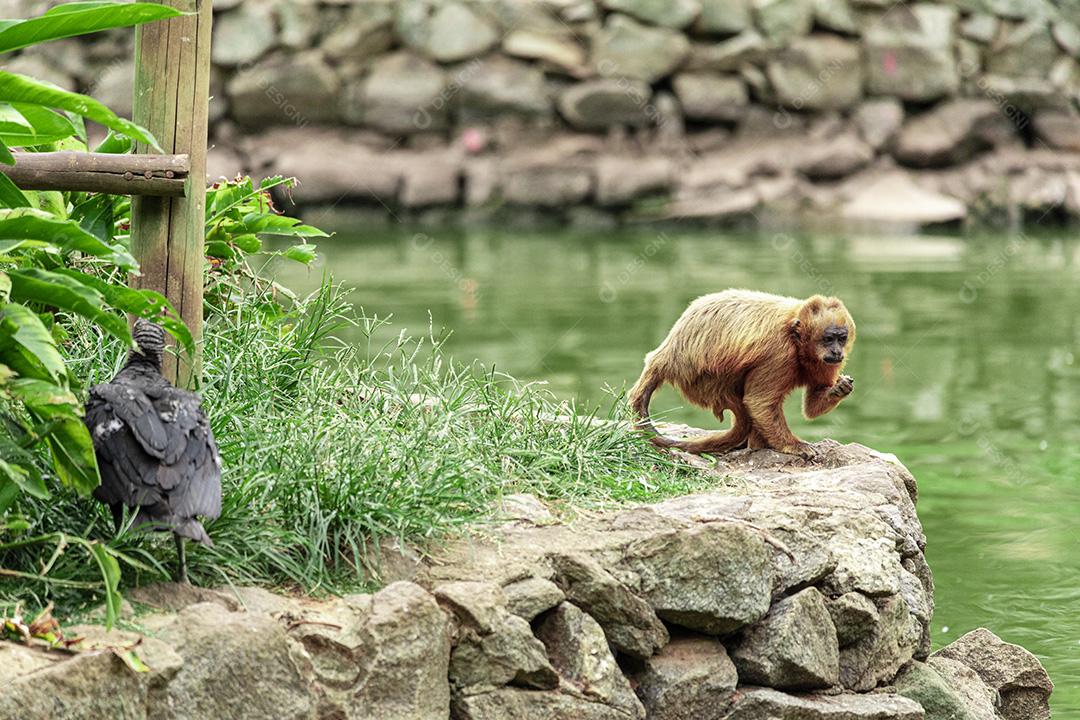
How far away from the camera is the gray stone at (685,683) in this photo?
440 cm

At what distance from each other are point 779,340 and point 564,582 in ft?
5.49

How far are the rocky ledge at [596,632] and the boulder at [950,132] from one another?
1410 cm

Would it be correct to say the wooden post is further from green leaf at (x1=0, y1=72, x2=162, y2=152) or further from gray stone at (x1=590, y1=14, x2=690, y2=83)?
gray stone at (x1=590, y1=14, x2=690, y2=83)

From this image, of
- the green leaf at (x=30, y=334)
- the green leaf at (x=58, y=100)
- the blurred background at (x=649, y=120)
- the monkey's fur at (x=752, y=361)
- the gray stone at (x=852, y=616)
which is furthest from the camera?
the blurred background at (x=649, y=120)

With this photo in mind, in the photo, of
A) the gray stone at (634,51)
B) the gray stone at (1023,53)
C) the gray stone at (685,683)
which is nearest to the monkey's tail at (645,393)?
the gray stone at (685,683)

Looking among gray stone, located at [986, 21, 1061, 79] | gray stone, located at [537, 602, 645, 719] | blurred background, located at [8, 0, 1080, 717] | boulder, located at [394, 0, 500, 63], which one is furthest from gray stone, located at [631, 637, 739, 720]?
gray stone, located at [986, 21, 1061, 79]

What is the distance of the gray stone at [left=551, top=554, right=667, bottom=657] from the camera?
169 inches

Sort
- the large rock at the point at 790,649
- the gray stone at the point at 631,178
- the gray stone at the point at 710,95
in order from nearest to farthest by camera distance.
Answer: the large rock at the point at 790,649 < the gray stone at the point at 631,178 < the gray stone at the point at 710,95

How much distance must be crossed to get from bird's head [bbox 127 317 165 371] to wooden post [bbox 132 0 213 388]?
40cm

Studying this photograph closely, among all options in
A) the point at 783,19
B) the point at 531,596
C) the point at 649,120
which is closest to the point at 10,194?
the point at 531,596

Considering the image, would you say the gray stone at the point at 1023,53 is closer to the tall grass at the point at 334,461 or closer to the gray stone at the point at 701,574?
the tall grass at the point at 334,461

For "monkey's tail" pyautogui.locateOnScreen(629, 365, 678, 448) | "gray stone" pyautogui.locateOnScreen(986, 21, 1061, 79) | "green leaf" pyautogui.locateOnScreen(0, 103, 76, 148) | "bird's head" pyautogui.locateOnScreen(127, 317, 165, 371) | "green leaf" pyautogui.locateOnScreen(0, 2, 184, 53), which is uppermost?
"gray stone" pyautogui.locateOnScreen(986, 21, 1061, 79)

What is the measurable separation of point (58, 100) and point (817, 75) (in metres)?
16.2

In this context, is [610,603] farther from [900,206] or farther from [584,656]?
[900,206]
